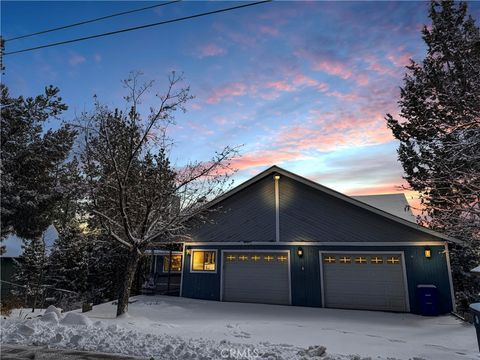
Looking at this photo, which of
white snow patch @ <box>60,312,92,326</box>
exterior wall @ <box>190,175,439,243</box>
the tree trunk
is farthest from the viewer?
exterior wall @ <box>190,175,439,243</box>

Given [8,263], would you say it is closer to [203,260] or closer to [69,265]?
[69,265]

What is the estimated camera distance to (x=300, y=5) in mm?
10164

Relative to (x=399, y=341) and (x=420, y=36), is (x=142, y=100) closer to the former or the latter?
(x=399, y=341)

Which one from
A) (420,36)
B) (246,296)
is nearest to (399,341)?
(246,296)

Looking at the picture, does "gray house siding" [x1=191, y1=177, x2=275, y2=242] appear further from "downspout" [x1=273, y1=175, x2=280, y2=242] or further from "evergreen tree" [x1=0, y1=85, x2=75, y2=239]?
"evergreen tree" [x1=0, y1=85, x2=75, y2=239]

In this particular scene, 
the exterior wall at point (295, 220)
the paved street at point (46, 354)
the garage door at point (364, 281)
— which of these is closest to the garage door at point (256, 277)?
the exterior wall at point (295, 220)

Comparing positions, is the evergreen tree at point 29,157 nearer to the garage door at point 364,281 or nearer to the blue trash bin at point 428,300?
the garage door at point 364,281

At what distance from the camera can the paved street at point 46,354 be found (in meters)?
5.67

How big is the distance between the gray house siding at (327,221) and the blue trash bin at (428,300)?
6.05 feet

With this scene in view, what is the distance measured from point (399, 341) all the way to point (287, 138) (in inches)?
447

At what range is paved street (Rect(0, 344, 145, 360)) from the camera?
567cm

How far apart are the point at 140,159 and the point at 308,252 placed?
827 cm

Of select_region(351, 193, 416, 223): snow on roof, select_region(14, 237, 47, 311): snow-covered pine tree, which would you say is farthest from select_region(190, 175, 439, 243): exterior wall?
select_region(14, 237, 47, 311): snow-covered pine tree

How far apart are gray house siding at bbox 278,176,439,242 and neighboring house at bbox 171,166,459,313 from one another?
0.13 ft
